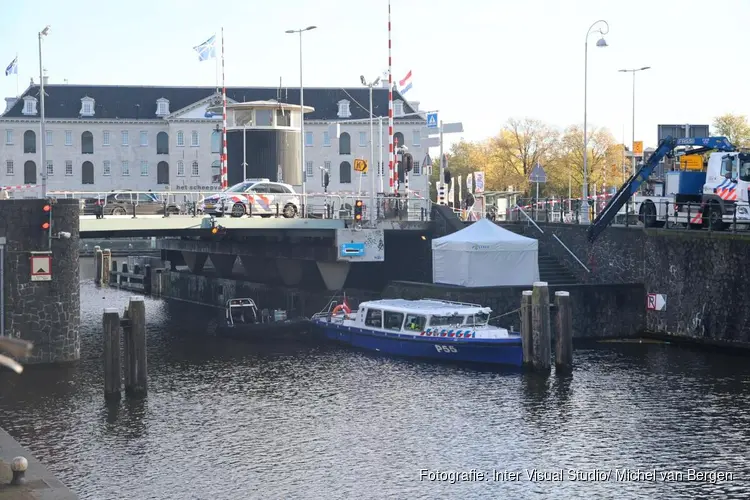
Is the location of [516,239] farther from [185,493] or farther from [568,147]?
[568,147]

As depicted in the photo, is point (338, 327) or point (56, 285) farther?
point (338, 327)

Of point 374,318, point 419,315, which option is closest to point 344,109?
point 374,318

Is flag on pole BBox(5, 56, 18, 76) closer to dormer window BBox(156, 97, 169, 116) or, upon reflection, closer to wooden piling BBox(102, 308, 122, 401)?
wooden piling BBox(102, 308, 122, 401)

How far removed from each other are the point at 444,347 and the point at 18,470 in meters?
21.1

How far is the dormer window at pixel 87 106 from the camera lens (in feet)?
386

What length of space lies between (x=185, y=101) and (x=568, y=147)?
4294cm

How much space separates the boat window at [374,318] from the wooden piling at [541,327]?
7.48 metres

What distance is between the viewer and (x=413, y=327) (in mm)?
41438

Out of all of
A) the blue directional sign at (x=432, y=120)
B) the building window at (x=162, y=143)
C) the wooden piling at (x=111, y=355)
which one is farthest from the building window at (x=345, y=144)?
the wooden piling at (x=111, y=355)

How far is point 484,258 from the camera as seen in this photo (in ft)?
154

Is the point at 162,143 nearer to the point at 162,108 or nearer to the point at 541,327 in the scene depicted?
the point at 162,108

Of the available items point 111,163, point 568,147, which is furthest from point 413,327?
point 111,163

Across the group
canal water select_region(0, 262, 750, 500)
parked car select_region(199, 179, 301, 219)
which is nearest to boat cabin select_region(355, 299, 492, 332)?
canal water select_region(0, 262, 750, 500)

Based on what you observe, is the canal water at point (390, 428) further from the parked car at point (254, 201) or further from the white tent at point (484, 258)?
the parked car at point (254, 201)
